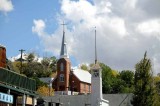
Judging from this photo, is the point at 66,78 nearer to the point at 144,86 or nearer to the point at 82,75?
the point at 82,75

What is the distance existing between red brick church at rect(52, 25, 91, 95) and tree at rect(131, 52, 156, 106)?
247 feet

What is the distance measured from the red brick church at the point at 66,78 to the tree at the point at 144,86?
7520cm

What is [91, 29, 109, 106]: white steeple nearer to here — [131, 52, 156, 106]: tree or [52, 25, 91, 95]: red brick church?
[131, 52, 156, 106]: tree

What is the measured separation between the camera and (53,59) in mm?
167750

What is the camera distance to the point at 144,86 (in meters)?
50.9

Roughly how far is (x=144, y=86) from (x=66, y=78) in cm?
8210

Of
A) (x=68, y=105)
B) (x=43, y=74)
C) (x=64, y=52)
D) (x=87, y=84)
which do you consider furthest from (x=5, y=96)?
(x=43, y=74)

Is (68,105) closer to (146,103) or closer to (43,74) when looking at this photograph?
(146,103)

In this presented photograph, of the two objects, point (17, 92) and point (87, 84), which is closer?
point (17, 92)

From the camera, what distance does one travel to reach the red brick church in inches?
5123

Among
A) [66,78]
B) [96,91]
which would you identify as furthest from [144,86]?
[66,78]

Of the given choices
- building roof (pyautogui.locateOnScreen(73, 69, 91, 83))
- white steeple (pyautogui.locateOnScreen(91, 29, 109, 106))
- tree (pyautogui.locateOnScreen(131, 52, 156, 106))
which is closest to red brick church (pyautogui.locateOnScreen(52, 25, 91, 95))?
building roof (pyautogui.locateOnScreen(73, 69, 91, 83))

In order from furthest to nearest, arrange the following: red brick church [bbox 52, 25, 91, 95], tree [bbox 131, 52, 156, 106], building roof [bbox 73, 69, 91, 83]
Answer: building roof [bbox 73, 69, 91, 83] < red brick church [bbox 52, 25, 91, 95] < tree [bbox 131, 52, 156, 106]

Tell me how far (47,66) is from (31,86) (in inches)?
4676
